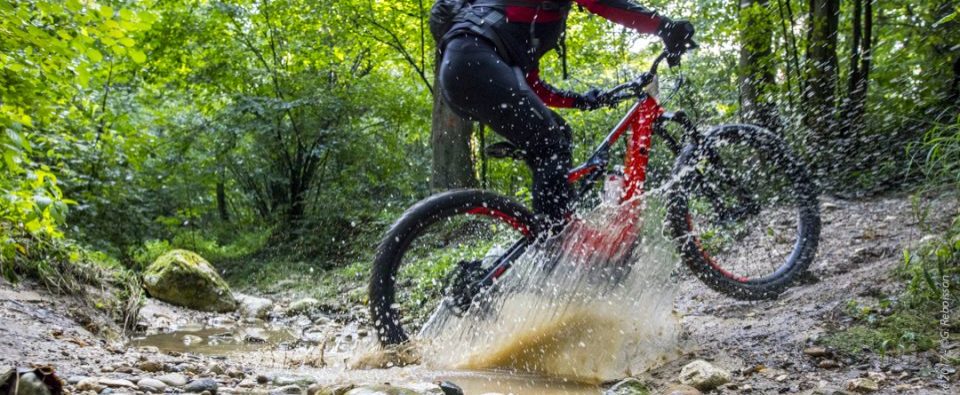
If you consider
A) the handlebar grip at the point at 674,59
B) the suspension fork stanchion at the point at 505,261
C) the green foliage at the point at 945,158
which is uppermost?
the handlebar grip at the point at 674,59

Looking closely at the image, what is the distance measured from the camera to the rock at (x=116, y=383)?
7.34ft

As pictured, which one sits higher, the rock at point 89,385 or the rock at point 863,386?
the rock at point 89,385

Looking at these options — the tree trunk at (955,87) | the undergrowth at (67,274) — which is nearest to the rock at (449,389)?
the undergrowth at (67,274)

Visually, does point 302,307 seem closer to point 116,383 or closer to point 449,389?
point 116,383

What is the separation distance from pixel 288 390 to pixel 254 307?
164 inches

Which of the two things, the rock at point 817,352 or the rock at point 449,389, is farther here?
the rock at point 817,352

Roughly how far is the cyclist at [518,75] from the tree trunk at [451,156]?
18.7ft

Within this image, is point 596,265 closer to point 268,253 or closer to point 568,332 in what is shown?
point 568,332

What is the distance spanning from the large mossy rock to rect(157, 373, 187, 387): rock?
4087mm

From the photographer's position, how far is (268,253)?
10.8m

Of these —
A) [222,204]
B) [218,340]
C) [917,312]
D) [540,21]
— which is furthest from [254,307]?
[222,204]

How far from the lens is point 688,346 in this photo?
9.98 feet

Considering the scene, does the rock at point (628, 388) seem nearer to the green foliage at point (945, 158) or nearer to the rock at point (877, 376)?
the rock at point (877, 376)

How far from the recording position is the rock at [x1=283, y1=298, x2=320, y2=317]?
20.3ft
